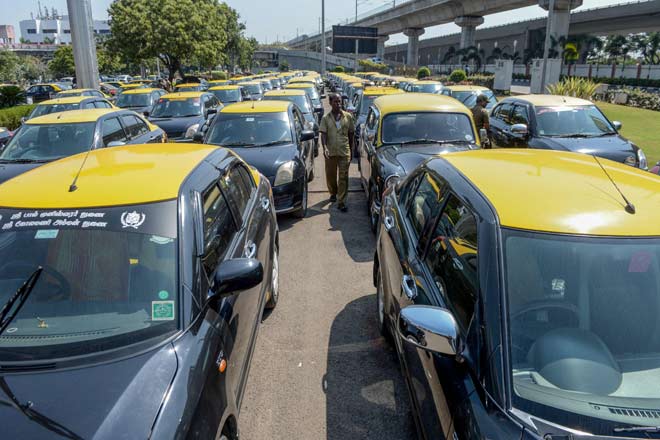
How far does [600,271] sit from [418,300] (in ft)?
3.24

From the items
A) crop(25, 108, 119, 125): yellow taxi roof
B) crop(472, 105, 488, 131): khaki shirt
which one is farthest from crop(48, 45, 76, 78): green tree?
crop(472, 105, 488, 131): khaki shirt

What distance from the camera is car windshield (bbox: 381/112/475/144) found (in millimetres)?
7539

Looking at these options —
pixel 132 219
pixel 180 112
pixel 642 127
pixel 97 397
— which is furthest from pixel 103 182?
pixel 642 127

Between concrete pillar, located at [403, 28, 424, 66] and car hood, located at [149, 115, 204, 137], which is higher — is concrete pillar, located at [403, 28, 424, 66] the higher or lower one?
the higher one

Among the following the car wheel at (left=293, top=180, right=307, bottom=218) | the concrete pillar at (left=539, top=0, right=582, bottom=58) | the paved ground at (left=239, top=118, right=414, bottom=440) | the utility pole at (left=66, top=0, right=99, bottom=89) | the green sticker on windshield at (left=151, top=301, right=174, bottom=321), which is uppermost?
the concrete pillar at (left=539, top=0, right=582, bottom=58)

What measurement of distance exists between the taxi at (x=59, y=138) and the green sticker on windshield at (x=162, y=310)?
243 inches

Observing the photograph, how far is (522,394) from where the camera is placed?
6.49ft

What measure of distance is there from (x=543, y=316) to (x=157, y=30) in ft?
114

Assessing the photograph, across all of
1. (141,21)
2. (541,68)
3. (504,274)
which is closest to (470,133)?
(504,274)

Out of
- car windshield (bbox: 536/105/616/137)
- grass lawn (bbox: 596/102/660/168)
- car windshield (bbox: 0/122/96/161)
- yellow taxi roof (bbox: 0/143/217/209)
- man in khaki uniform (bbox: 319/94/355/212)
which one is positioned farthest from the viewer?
grass lawn (bbox: 596/102/660/168)

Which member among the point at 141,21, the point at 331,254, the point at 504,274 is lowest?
the point at 331,254

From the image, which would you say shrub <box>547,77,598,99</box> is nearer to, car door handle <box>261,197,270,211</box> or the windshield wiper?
car door handle <box>261,197,270,211</box>

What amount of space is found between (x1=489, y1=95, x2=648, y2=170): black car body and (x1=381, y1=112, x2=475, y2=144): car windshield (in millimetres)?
1986

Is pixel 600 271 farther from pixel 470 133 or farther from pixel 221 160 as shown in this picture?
pixel 470 133
